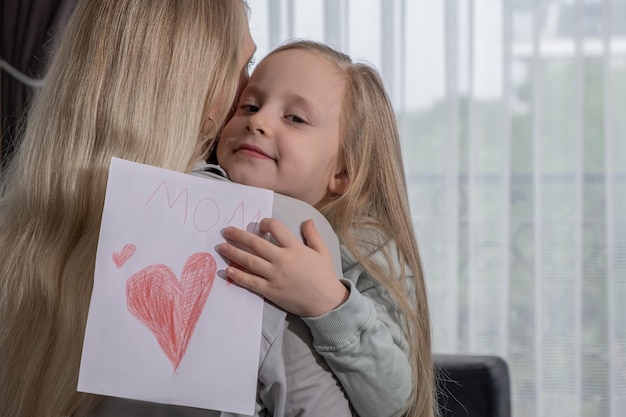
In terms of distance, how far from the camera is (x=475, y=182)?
109 inches

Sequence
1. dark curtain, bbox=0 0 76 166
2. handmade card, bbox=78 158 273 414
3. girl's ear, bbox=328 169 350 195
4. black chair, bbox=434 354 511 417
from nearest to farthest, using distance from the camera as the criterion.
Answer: handmade card, bbox=78 158 273 414
girl's ear, bbox=328 169 350 195
black chair, bbox=434 354 511 417
dark curtain, bbox=0 0 76 166

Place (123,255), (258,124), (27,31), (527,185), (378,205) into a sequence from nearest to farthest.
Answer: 1. (123,255)
2. (258,124)
3. (378,205)
4. (527,185)
5. (27,31)

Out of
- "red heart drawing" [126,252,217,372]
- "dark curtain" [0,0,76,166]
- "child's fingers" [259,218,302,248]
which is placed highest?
"dark curtain" [0,0,76,166]

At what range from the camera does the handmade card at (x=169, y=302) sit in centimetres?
80

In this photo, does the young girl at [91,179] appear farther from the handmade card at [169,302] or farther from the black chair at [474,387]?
the black chair at [474,387]

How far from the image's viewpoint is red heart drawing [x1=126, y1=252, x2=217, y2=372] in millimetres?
817

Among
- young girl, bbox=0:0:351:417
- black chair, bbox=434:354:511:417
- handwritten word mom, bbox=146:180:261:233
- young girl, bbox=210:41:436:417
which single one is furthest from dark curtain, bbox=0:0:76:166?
handwritten word mom, bbox=146:180:261:233

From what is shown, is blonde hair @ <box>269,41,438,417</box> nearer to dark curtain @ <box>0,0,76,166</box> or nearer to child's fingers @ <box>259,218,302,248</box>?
child's fingers @ <box>259,218,302,248</box>

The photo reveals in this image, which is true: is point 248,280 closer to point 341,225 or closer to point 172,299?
point 172,299

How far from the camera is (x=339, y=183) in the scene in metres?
1.20

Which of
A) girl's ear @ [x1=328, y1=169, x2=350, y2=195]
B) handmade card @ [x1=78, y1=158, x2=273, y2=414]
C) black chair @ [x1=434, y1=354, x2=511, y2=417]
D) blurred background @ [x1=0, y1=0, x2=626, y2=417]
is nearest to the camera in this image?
handmade card @ [x1=78, y1=158, x2=273, y2=414]

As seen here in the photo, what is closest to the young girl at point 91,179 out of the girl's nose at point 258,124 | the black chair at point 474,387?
the girl's nose at point 258,124

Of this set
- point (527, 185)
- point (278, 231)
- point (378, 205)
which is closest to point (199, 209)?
point (278, 231)

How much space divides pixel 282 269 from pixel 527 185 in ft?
6.73
